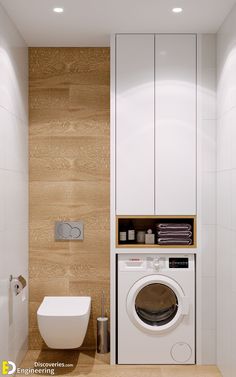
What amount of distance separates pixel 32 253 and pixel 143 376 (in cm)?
138

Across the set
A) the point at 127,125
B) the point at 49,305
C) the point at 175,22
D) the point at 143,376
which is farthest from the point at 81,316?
the point at 175,22

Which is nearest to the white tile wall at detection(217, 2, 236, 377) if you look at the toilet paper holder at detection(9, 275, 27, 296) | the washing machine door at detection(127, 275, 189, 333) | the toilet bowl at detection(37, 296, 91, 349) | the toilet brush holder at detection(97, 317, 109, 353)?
the washing machine door at detection(127, 275, 189, 333)

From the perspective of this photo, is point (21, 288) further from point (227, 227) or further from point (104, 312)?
point (227, 227)

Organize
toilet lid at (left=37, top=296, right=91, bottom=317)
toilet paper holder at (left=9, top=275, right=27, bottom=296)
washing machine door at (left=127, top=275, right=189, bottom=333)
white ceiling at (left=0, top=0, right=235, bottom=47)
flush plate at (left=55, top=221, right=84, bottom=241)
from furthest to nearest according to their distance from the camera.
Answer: flush plate at (left=55, top=221, right=84, bottom=241), washing machine door at (left=127, top=275, right=189, bottom=333), toilet lid at (left=37, top=296, right=91, bottom=317), toilet paper holder at (left=9, top=275, right=27, bottom=296), white ceiling at (left=0, top=0, right=235, bottom=47)

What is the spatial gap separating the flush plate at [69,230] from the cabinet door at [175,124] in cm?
76

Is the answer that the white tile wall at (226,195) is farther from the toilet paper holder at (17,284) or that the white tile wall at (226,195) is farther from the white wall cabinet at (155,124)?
the toilet paper holder at (17,284)

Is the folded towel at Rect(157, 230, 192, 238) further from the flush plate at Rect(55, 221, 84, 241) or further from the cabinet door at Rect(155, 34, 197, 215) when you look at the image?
the flush plate at Rect(55, 221, 84, 241)

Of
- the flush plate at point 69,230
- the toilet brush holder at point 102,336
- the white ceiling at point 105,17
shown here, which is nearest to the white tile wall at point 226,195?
the white ceiling at point 105,17

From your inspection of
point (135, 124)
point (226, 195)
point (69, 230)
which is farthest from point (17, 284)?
point (226, 195)

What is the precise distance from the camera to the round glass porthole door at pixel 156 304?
3.63 meters

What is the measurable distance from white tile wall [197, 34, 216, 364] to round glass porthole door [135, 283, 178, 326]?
247 mm

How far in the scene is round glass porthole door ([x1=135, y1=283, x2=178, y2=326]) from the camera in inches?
143

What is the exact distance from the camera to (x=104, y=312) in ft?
13.0

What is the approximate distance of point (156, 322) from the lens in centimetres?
363
